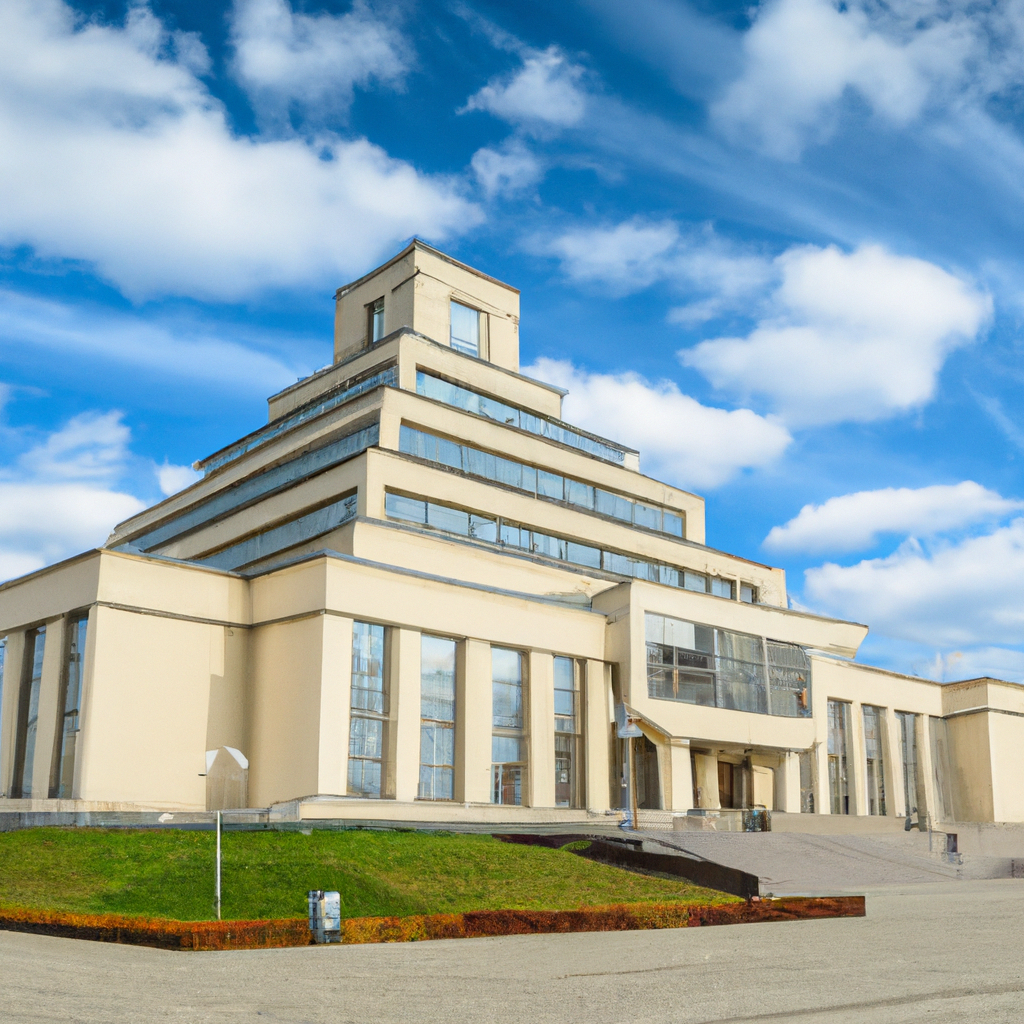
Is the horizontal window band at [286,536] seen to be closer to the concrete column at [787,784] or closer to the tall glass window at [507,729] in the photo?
the tall glass window at [507,729]

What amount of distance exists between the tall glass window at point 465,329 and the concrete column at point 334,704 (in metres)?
20.5

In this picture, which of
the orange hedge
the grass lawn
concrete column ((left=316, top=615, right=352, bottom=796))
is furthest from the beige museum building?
the orange hedge

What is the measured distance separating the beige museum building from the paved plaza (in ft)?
52.8

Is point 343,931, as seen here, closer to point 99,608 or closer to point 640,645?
point 99,608

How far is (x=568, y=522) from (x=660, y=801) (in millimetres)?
12347

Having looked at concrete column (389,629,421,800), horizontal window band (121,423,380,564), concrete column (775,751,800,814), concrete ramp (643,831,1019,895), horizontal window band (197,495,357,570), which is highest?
horizontal window band (121,423,380,564)

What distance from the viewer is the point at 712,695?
132 ft

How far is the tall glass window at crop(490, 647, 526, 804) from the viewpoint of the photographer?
35562 millimetres

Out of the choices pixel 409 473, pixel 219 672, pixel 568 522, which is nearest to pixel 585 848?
pixel 219 672

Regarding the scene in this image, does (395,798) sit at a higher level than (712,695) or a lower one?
lower

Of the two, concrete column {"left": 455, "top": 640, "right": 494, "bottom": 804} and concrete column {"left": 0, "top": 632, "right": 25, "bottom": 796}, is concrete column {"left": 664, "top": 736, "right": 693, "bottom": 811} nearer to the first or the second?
concrete column {"left": 455, "top": 640, "right": 494, "bottom": 804}

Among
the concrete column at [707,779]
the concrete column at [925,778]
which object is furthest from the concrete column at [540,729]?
the concrete column at [925,778]

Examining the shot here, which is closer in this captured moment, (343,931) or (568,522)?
(343,931)

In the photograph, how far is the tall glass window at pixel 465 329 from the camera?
49.7 metres
